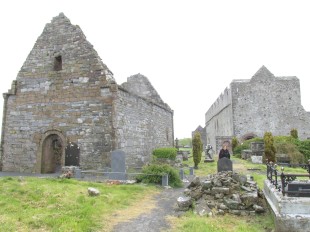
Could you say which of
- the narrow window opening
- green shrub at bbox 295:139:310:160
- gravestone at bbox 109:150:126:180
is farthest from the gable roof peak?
gravestone at bbox 109:150:126:180

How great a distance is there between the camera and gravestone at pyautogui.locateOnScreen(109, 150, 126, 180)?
13.7 meters

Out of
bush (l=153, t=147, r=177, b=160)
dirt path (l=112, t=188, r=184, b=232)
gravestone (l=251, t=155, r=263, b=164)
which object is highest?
bush (l=153, t=147, r=177, b=160)

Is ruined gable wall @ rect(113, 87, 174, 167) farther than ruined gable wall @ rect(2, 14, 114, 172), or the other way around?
ruined gable wall @ rect(113, 87, 174, 167)

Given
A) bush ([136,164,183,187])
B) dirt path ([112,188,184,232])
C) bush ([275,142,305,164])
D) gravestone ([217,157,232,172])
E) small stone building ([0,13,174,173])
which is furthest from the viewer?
bush ([275,142,305,164])

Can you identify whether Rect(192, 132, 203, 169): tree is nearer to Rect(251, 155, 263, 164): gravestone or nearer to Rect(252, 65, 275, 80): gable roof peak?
Rect(251, 155, 263, 164): gravestone

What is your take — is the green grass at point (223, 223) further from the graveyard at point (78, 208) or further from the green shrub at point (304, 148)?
the green shrub at point (304, 148)

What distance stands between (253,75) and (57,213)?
32.6 metres

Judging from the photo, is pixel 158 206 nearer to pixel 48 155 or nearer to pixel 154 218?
pixel 154 218

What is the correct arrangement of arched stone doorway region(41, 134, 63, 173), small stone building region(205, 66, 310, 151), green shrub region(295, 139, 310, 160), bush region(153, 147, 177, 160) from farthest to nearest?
small stone building region(205, 66, 310, 151)
green shrub region(295, 139, 310, 160)
bush region(153, 147, 177, 160)
arched stone doorway region(41, 134, 63, 173)

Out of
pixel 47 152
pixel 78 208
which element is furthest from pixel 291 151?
pixel 78 208

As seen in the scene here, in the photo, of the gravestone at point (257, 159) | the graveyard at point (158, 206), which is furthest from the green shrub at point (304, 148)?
the graveyard at point (158, 206)

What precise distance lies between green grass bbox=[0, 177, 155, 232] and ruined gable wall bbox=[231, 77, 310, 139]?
1017 inches

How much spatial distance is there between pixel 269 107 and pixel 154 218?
30.1 metres

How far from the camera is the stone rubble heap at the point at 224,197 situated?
870cm
